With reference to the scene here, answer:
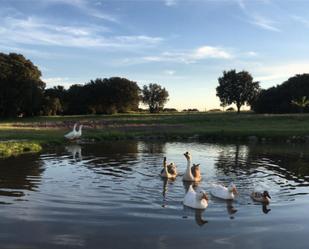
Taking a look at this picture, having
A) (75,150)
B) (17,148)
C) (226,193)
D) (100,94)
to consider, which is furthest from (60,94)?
(226,193)

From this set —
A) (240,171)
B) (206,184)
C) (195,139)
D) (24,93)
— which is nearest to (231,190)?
(206,184)

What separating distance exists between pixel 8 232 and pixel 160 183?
9412mm

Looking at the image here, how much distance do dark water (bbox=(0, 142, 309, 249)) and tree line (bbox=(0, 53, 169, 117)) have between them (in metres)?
60.1

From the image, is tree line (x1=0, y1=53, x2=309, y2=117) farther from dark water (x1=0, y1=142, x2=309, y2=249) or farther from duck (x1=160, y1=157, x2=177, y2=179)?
duck (x1=160, y1=157, x2=177, y2=179)

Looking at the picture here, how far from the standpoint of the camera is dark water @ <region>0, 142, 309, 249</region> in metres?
13.5

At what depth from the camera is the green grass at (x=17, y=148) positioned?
33022 mm

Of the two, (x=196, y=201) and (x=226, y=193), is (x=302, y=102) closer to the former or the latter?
(x=226, y=193)

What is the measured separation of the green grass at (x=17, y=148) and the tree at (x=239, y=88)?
3890 inches

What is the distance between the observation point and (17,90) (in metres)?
87.2

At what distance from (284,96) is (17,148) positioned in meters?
82.4

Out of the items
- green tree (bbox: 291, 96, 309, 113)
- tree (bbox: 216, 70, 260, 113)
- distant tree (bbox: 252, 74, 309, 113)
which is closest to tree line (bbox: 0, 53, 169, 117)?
tree (bbox: 216, 70, 260, 113)

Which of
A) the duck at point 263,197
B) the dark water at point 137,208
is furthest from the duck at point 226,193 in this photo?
the duck at point 263,197

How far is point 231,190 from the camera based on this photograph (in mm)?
Answer: 18844

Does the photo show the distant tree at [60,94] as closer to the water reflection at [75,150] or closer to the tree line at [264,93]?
the tree line at [264,93]
